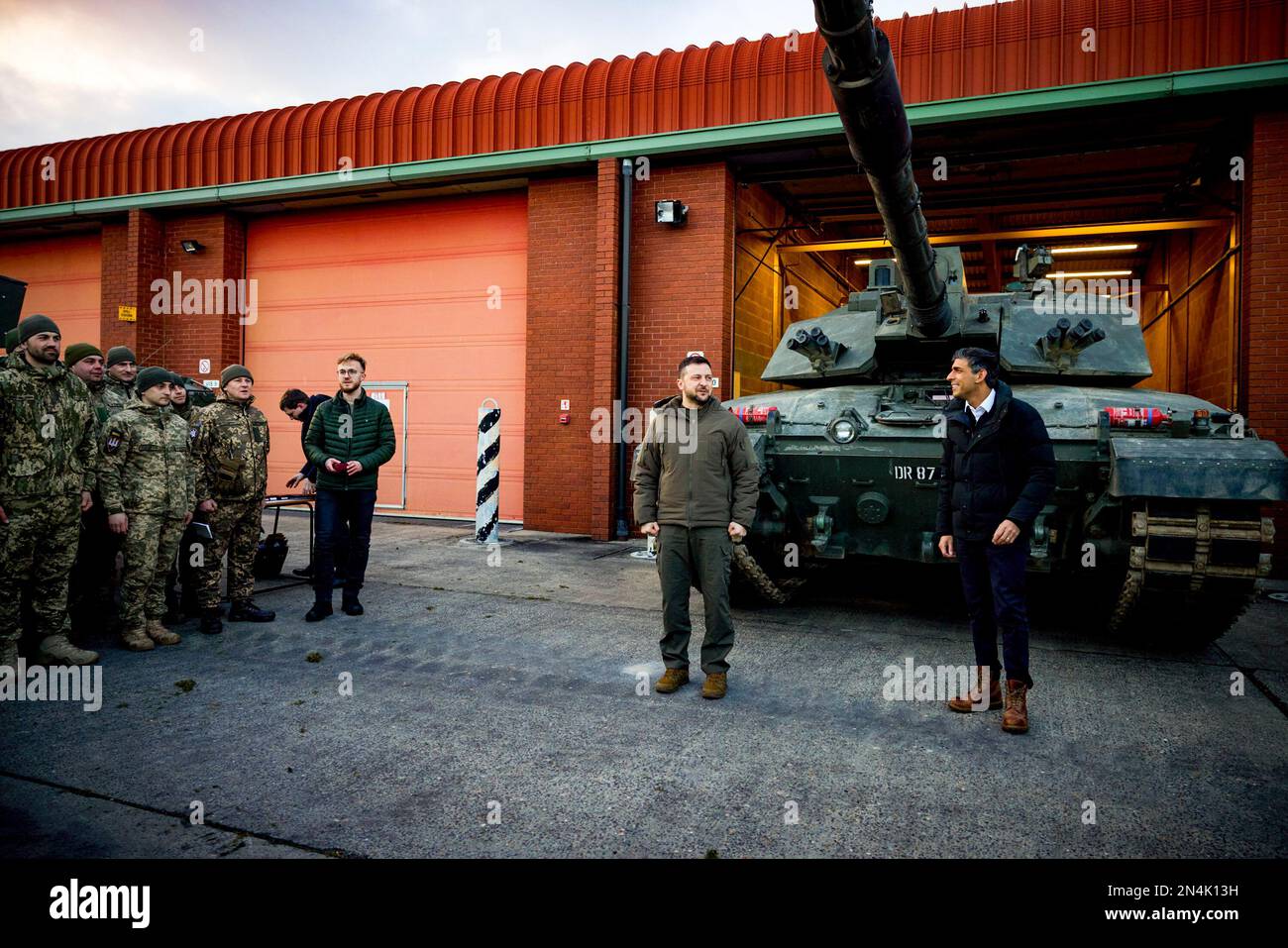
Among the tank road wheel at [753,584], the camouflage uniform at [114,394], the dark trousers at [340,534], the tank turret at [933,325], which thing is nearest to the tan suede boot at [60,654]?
the dark trousers at [340,534]

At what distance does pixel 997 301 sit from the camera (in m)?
7.06

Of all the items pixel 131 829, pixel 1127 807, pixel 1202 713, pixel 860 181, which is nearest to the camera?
pixel 131 829

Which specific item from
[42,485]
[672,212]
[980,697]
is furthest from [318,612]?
[672,212]

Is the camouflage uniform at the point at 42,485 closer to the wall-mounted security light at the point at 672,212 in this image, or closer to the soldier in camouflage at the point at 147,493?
the soldier in camouflage at the point at 147,493

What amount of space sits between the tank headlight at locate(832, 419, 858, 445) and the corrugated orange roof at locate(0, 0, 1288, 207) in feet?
18.4

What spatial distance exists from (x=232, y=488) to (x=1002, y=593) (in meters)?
5.08

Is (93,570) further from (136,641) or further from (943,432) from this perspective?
(943,432)

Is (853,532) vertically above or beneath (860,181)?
beneath

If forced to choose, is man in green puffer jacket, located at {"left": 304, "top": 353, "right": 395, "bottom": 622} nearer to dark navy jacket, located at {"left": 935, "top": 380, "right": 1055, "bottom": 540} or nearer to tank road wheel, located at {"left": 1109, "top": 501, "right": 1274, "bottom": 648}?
dark navy jacket, located at {"left": 935, "top": 380, "right": 1055, "bottom": 540}

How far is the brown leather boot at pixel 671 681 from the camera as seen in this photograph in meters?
4.52

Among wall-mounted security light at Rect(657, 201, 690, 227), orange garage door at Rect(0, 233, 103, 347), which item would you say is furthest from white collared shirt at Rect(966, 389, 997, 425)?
orange garage door at Rect(0, 233, 103, 347)
